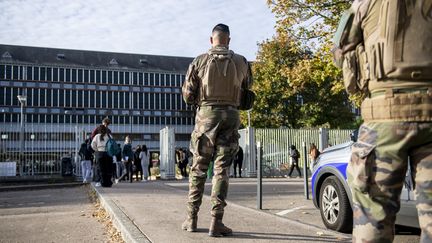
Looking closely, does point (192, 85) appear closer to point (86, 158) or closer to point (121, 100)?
point (86, 158)

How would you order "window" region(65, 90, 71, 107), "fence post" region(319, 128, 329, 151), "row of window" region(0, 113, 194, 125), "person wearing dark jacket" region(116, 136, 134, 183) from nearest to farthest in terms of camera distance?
1. "person wearing dark jacket" region(116, 136, 134, 183)
2. "fence post" region(319, 128, 329, 151)
3. "row of window" region(0, 113, 194, 125)
4. "window" region(65, 90, 71, 107)

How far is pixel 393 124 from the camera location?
245 cm

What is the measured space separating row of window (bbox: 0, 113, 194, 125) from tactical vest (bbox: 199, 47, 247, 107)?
80663 mm

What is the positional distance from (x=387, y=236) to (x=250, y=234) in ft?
8.55

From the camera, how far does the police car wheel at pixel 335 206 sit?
18.4 ft

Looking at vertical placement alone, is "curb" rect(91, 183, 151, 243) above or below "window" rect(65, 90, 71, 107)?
below

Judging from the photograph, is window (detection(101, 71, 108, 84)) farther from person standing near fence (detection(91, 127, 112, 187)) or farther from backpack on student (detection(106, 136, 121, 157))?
backpack on student (detection(106, 136, 121, 157))

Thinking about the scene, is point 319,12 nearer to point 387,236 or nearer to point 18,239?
point 18,239

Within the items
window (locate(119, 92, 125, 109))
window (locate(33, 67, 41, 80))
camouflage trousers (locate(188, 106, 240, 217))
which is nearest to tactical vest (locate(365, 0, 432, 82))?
camouflage trousers (locate(188, 106, 240, 217))

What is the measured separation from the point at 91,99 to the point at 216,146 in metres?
83.9

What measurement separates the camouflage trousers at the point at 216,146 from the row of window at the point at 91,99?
3051 inches

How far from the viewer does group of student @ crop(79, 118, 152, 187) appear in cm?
1266

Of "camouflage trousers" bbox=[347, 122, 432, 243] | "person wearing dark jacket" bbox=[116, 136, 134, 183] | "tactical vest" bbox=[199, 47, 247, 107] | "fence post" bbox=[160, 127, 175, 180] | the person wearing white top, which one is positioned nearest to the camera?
"camouflage trousers" bbox=[347, 122, 432, 243]

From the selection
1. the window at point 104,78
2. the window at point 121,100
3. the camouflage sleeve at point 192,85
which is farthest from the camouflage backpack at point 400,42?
the window at point 121,100
